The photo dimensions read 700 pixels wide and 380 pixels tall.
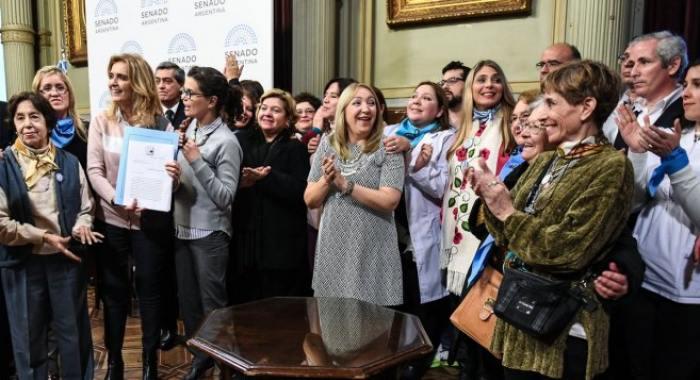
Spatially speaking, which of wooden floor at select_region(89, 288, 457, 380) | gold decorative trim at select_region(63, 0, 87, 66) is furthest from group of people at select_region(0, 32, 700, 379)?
gold decorative trim at select_region(63, 0, 87, 66)

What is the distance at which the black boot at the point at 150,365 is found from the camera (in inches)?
96.7

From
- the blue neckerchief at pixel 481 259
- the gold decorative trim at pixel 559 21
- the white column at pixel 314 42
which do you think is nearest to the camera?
the blue neckerchief at pixel 481 259

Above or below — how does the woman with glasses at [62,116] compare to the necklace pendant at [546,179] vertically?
above

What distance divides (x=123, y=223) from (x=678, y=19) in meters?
3.16

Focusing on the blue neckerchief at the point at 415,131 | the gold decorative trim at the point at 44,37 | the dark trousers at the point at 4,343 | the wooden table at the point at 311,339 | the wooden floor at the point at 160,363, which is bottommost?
the wooden floor at the point at 160,363

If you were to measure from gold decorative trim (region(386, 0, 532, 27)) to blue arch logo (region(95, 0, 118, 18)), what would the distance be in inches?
103

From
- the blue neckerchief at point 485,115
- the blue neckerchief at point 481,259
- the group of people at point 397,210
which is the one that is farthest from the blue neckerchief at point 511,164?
the blue neckerchief at point 481,259

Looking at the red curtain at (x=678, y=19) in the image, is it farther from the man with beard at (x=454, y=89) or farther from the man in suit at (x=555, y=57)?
the man with beard at (x=454, y=89)

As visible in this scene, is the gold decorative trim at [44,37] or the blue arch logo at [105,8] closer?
the blue arch logo at [105,8]

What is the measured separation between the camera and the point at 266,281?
2572 millimetres

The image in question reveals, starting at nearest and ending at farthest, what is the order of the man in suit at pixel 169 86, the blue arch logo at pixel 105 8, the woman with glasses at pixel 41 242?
the woman with glasses at pixel 41 242 → the man in suit at pixel 169 86 → the blue arch logo at pixel 105 8

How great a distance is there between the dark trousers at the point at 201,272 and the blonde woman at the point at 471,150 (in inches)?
38.2

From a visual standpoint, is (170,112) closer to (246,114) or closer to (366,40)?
(246,114)

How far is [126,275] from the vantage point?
95.9 inches
